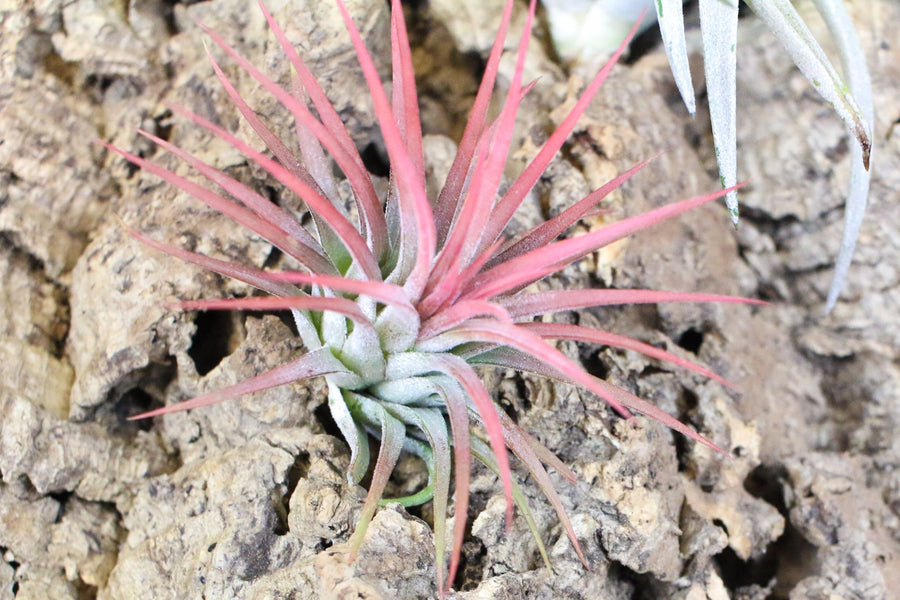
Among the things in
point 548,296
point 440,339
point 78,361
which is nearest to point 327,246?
point 440,339

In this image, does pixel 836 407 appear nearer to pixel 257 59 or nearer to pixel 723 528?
pixel 723 528

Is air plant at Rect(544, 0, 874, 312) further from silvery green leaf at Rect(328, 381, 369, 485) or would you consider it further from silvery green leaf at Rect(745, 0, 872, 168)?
silvery green leaf at Rect(328, 381, 369, 485)

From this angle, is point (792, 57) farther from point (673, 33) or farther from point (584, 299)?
point (584, 299)

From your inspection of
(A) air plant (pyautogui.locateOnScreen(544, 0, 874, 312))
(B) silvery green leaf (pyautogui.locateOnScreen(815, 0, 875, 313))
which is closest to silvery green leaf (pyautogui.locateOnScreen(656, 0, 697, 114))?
(A) air plant (pyautogui.locateOnScreen(544, 0, 874, 312))

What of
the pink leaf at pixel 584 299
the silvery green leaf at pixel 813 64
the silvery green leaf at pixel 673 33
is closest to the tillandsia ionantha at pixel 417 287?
the pink leaf at pixel 584 299

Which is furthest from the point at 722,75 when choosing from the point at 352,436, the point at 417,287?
the point at 352,436

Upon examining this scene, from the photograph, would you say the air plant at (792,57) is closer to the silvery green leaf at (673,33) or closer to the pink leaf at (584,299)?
the silvery green leaf at (673,33)
